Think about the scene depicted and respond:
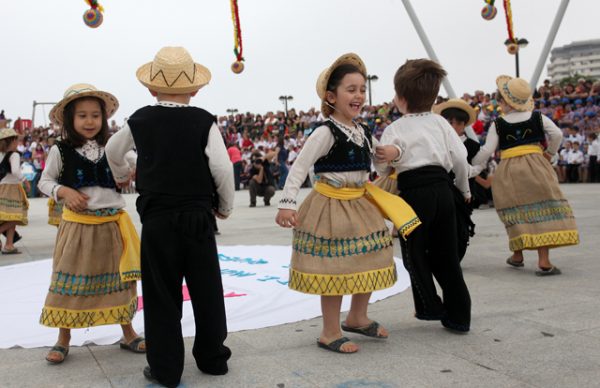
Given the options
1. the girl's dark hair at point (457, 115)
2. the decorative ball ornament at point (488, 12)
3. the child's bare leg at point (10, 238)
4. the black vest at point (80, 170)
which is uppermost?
the decorative ball ornament at point (488, 12)

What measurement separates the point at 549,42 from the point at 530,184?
271 inches

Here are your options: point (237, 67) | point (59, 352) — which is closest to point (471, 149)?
point (59, 352)

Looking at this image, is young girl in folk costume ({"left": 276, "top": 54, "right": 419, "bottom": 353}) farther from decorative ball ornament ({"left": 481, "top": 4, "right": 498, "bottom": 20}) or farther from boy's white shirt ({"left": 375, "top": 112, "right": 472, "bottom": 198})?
decorative ball ornament ({"left": 481, "top": 4, "right": 498, "bottom": 20})

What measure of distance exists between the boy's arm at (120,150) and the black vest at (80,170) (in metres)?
0.20

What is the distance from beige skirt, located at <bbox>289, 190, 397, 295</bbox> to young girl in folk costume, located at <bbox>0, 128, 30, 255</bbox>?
594 centimetres

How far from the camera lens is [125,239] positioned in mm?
3752

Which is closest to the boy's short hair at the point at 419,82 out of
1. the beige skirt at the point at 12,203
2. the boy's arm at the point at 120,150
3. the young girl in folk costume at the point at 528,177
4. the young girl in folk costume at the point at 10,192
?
the boy's arm at the point at 120,150

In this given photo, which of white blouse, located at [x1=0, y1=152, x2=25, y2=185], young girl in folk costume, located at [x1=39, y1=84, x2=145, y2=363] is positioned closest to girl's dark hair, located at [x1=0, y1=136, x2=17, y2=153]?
white blouse, located at [x1=0, y1=152, x2=25, y2=185]

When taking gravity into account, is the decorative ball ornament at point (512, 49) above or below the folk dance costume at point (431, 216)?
above

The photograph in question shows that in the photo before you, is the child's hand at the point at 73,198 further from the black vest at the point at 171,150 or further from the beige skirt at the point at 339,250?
the beige skirt at the point at 339,250

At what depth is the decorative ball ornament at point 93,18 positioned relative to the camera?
10031 mm

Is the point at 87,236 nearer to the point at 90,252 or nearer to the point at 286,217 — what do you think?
the point at 90,252

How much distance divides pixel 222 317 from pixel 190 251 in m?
0.38

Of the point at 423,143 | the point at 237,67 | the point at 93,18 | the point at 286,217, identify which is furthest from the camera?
the point at 237,67
